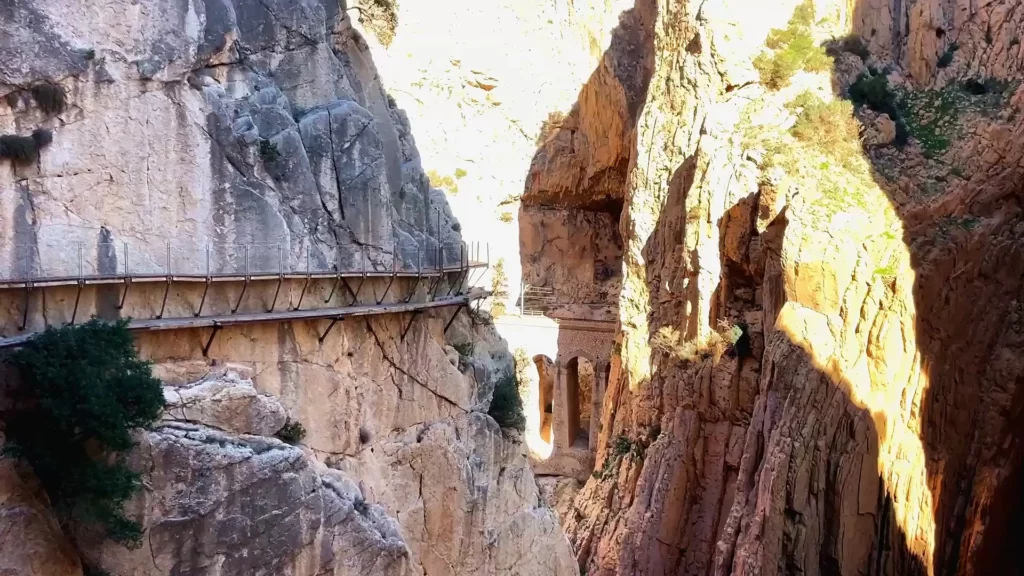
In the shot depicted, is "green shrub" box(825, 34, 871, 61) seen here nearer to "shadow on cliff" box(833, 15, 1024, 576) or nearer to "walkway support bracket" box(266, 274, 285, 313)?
"shadow on cliff" box(833, 15, 1024, 576)

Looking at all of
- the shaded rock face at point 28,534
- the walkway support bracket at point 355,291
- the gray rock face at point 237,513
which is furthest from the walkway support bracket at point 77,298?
the walkway support bracket at point 355,291

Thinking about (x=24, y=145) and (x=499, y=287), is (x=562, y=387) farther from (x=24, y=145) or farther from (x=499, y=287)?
(x=24, y=145)

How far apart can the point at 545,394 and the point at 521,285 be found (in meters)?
5.27

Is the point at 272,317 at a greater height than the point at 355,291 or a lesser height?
lesser

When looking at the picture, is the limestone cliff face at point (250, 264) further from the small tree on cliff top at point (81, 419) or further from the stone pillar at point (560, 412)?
the stone pillar at point (560, 412)

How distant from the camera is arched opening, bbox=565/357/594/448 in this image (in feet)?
116

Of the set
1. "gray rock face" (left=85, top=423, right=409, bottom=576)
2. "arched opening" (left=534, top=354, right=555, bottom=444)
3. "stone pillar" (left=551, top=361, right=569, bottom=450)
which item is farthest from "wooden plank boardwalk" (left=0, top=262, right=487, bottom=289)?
"arched opening" (left=534, top=354, right=555, bottom=444)

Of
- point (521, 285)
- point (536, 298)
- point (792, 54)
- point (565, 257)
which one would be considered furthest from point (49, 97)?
point (565, 257)

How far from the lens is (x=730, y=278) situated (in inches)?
1009

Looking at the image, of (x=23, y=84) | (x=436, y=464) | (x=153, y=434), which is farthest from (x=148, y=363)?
(x=436, y=464)

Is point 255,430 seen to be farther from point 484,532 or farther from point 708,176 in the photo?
point 708,176

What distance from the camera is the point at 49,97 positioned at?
11.5 meters

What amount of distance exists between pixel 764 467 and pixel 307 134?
14.0 meters

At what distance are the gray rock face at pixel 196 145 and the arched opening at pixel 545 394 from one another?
21.9 m
